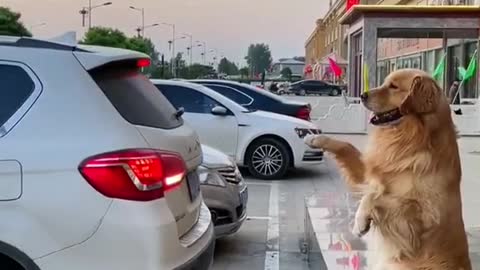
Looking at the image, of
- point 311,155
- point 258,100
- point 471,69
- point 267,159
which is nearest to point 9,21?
point 471,69

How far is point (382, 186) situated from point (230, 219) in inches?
113

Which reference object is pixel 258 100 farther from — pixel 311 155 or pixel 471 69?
pixel 471 69

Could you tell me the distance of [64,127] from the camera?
3.52 meters

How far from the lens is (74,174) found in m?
3.47

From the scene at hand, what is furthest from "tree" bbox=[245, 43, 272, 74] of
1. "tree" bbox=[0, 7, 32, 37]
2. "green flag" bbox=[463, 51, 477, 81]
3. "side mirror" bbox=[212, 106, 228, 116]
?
"side mirror" bbox=[212, 106, 228, 116]

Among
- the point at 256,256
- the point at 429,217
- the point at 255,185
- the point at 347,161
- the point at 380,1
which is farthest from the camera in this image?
the point at 380,1

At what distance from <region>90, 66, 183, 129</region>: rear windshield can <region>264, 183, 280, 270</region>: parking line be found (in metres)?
2.94

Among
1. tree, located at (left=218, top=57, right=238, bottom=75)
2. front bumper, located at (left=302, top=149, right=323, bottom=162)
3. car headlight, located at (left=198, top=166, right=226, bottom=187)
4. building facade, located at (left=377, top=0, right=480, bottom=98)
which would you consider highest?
tree, located at (left=218, top=57, right=238, bottom=75)

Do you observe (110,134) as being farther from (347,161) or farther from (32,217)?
(347,161)

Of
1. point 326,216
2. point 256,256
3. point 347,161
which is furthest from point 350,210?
point 347,161

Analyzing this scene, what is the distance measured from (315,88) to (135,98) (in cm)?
5736

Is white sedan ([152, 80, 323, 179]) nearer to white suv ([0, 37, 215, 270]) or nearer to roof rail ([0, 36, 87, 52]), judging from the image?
roof rail ([0, 36, 87, 52])

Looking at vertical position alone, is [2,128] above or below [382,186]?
above

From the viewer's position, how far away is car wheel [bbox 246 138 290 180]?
1277 cm
